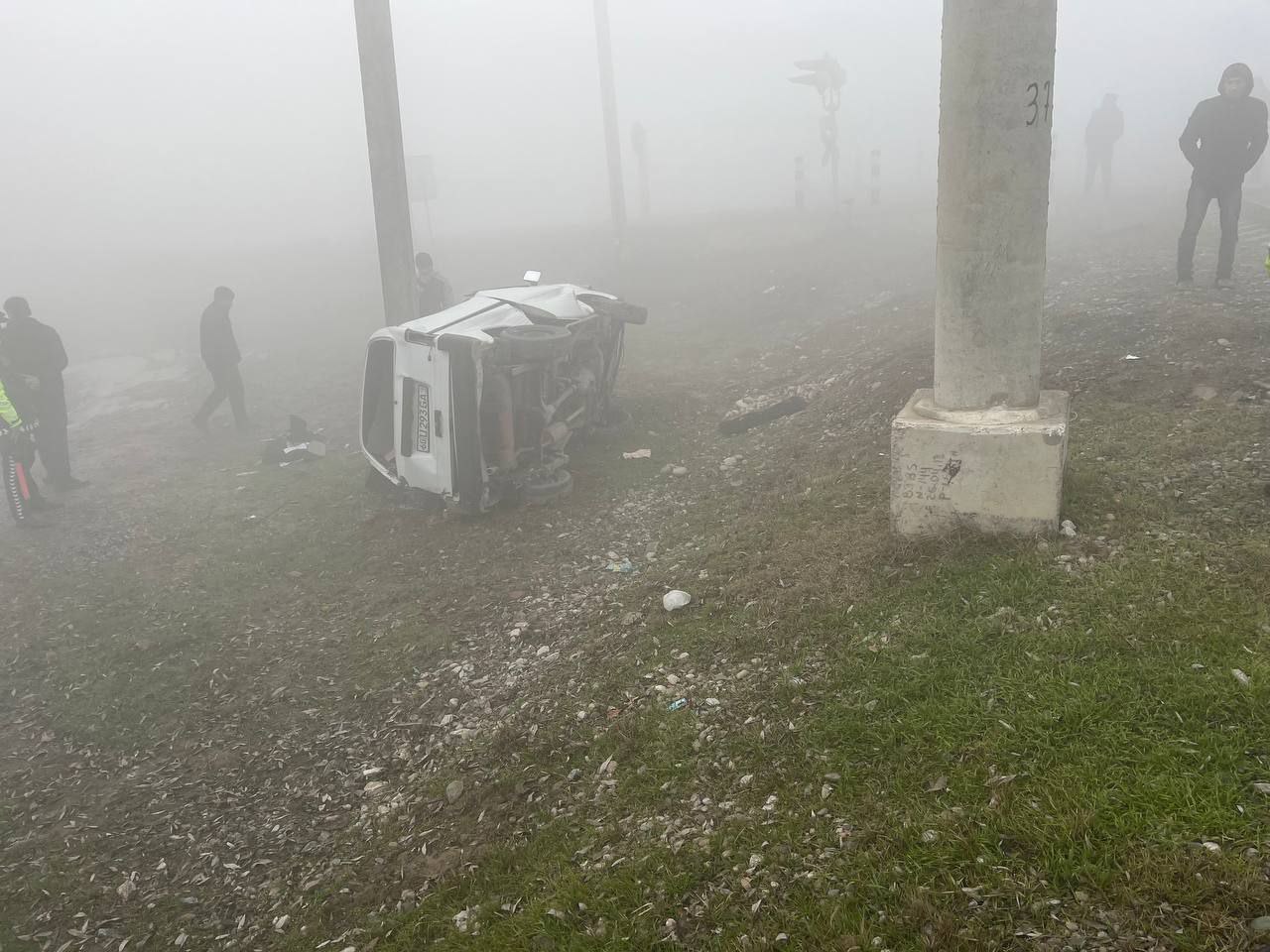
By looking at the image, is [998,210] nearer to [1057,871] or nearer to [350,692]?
[1057,871]

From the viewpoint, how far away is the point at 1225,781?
2510mm

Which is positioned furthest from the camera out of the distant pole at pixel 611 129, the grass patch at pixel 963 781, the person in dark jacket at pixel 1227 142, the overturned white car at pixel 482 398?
the distant pole at pixel 611 129

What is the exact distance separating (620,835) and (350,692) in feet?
7.78

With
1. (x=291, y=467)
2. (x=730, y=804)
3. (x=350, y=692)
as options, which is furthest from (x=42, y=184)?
(x=730, y=804)

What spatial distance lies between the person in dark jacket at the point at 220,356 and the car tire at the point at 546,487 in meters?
5.77

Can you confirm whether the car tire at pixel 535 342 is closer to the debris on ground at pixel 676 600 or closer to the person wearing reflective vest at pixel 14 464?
the debris on ground at pixel 676 600

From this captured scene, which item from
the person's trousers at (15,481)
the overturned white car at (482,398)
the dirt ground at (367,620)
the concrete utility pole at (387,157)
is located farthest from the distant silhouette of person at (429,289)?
the person's trousers at (15,481)

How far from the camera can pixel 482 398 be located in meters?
6.77

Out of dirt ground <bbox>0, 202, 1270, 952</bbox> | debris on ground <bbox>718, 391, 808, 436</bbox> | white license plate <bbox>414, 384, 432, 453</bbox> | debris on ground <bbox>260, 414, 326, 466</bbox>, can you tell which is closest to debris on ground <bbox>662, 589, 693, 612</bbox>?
dirt ground <bbox>0, 202, 1270, 952</bbox>

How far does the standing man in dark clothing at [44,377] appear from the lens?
→ 30.1 ft

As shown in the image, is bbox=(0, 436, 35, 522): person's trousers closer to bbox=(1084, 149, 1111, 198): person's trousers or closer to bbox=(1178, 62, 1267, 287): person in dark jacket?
bbox=(1178, 62, 1267, 287): person in dark jacket

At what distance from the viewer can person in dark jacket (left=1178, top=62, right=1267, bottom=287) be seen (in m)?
8.07

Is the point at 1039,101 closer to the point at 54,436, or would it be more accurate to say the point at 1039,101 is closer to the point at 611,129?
the point at 54,436

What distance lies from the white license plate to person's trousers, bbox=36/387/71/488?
476 cm
